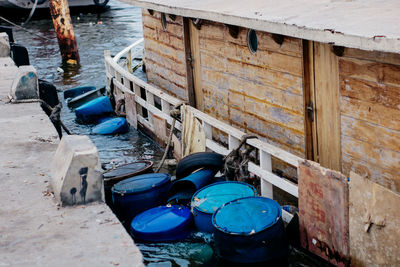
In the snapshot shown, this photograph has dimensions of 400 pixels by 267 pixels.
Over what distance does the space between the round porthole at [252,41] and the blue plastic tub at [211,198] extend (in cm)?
225

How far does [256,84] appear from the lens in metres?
9.20

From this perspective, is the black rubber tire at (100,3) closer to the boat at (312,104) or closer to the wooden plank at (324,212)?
the boat at (312,104)

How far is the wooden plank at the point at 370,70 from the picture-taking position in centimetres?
652

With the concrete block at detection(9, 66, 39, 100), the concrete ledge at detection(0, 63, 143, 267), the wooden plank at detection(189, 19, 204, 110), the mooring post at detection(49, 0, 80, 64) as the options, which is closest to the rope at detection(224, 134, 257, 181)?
the concrete ledge at detection(0, 63, 143, 267)

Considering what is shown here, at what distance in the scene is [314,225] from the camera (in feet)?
23.2

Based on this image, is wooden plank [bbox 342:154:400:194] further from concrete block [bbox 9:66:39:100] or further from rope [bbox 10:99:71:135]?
concrete block [bbox 9:66:39:100]

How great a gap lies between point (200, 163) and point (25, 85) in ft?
13.5

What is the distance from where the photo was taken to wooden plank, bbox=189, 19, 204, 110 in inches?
439

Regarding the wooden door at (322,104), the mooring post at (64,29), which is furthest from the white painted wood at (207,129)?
the mooring post at (64,29)

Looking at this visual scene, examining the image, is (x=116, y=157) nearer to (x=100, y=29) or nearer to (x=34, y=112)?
(x=34, y=112)

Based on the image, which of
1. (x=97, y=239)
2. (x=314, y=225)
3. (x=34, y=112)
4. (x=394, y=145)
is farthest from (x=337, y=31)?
(x=34, y=112)

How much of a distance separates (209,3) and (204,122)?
6.17ft

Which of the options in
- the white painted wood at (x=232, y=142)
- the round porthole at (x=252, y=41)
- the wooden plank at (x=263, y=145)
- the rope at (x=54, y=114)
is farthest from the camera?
the rope at (x=54, y=114)

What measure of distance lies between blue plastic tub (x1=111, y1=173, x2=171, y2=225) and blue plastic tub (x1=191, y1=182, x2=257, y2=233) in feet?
2.19
